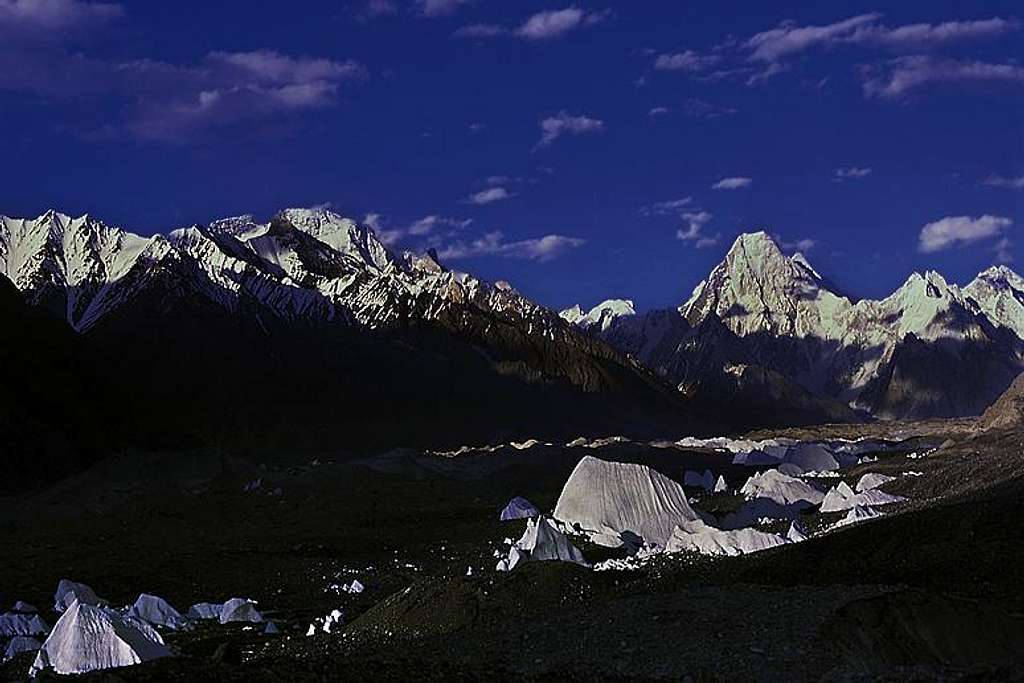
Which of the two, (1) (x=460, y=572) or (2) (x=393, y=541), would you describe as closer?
(1) (x=460, y=572)

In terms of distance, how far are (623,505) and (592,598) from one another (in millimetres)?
15923

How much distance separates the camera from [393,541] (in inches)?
1906

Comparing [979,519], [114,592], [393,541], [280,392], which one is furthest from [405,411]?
[979,519]

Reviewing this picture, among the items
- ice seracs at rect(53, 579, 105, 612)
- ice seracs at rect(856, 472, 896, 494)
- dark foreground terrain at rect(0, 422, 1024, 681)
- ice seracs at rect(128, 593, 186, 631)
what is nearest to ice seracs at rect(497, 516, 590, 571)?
dark foreground terrain at rect(0, 422, 1024, 681)

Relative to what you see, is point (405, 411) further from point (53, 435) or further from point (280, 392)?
point (53, 435)

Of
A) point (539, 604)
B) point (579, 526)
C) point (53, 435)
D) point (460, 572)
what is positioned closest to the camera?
point (539, 604)

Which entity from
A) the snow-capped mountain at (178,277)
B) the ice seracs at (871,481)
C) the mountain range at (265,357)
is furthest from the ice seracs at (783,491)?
the snow-capped mountain at (178,277)

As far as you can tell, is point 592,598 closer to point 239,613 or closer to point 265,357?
point 239,613

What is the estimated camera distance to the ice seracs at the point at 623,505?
1587 inches

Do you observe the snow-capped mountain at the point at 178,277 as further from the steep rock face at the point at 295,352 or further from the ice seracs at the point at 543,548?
the ice seracs at the point at 543,548

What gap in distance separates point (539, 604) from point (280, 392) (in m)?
120

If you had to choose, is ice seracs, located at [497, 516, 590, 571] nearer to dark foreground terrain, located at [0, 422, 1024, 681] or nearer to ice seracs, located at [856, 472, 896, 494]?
dark foreground terrain, located at [0, 422, 1024, 681]

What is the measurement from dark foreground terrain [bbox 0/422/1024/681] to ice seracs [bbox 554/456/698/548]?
102 inches

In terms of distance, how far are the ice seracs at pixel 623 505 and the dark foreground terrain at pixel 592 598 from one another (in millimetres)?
2589
